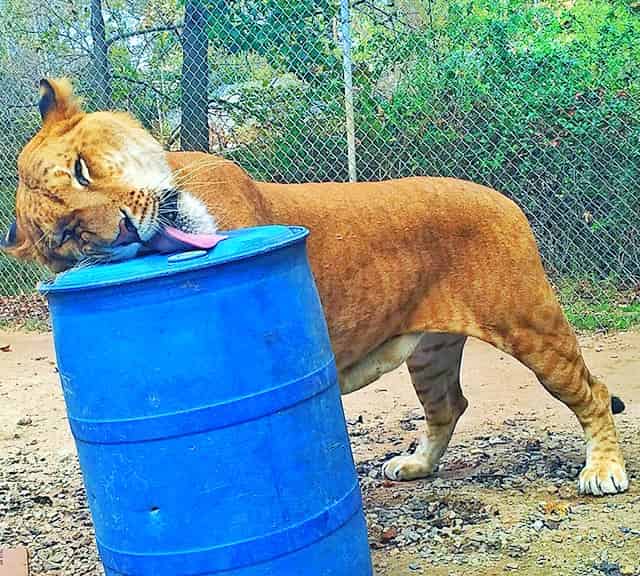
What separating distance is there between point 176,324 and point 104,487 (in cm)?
53

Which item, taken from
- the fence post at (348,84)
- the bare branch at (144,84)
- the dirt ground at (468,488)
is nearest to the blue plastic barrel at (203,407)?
Answer: the dirt ground at (468,488)

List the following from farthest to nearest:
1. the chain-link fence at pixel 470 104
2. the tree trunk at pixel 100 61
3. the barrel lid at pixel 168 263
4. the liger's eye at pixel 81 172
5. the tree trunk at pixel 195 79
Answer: the tree trunk at pixel 100 61 → the tree trunk at pixel 195 79 → the chain-link fence at pixel 470 104 → the liger's eye at pixel 81 172 → the barrel lid at pixel 168 263

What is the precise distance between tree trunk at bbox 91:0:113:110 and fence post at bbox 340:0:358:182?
2.58 meters

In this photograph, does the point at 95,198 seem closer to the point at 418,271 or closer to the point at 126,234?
the point at 126,234

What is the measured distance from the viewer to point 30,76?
11078mm

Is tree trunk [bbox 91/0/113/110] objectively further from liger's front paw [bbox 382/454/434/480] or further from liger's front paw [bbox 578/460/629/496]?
liger's front paw [bbox 578/460/629/496]

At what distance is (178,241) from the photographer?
9.78ft

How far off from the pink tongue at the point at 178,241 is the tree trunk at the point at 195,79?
6.78 metres

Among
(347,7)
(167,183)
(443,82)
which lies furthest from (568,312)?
(167,183)

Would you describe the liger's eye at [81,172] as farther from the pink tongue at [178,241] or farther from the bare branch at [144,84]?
the bare branch at [144,84]

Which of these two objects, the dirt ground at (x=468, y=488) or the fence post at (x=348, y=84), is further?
the fence post at (x=348, y=84)

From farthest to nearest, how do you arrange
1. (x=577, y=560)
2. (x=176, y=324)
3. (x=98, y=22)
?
(x=98, y=22) → (x=577, y=560) → (x=176, y=324)

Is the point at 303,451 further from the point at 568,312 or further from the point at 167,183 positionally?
the point at 568,312

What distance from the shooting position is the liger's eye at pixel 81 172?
3.15m
